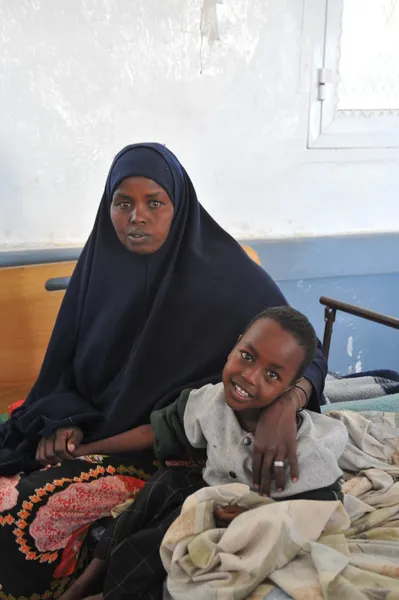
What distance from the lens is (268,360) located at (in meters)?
1.23

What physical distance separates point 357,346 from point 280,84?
1300mm

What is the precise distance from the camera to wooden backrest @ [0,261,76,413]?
2129mm

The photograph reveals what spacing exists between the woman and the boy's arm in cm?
3

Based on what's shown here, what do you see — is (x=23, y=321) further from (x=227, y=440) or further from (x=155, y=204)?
(x=227, y=440)

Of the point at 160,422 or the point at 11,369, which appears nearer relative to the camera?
the point at 160,422

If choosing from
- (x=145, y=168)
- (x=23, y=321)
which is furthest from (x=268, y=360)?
(x=23, y=321)

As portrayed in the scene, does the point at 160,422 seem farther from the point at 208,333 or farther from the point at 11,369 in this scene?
the point at 11,369

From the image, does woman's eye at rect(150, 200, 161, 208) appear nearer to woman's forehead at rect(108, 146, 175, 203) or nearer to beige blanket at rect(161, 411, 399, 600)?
woman's forehead at rect(108, 146, 175, 203)

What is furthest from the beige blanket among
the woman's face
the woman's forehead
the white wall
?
the white wall

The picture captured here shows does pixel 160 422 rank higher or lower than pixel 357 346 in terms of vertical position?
higher

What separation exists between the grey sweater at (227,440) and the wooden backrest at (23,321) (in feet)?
2.99

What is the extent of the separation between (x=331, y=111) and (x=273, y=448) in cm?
188

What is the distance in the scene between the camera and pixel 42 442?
5.03 feet

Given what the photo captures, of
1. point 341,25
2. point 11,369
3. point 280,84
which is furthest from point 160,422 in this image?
point 341,25
